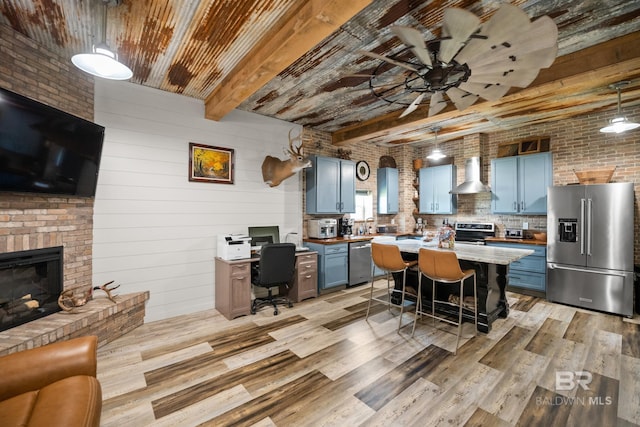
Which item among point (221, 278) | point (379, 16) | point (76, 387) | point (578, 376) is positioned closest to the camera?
point (76, 387)

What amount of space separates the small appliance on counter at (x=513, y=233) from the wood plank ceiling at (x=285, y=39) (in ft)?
7.52

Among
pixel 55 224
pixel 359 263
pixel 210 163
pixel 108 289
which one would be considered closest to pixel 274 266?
pixel 210 163

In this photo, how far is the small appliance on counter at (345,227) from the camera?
552 cm

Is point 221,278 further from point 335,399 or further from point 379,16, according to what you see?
point 379,16

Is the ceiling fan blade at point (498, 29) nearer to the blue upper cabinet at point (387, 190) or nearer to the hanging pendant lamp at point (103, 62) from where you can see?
the hanging pendant lamp at point (103, 62)

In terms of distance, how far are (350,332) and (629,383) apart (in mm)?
2428

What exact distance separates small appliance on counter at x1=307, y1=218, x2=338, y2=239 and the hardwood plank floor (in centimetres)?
167

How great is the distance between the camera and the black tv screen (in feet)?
7.22

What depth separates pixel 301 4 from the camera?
212 centimetres

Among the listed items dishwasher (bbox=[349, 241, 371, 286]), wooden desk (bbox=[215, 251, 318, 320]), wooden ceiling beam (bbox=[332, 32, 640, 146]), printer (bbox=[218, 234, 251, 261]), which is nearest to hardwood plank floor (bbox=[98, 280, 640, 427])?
wooden desk (bbox=[215, 251, 318, 320])

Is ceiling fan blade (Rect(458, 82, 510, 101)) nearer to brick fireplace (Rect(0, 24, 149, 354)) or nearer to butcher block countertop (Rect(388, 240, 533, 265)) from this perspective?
butcher block countertop (Rect(388, 240, 533, 265))

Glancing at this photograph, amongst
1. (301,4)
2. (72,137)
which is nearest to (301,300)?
(72,137)

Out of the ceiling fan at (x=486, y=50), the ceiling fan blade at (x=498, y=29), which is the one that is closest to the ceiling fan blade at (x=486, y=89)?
the ceiling fan at (x=486, y=50)

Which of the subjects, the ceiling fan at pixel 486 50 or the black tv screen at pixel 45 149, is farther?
the black tv screen at pixel 45 149
